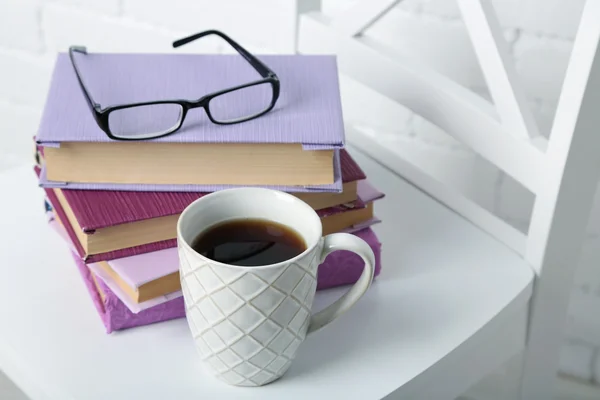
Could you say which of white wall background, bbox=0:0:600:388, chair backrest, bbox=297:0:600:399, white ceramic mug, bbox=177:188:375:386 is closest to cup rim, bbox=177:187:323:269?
white ceramic mug, bbox=177:188:375:386

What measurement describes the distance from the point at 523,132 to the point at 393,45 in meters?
0.30

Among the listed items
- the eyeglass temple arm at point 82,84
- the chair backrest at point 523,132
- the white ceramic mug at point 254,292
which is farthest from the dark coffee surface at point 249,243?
the chair backrest at point 523,132

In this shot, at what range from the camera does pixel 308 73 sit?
595mm

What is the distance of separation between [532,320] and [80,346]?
1.17 ft

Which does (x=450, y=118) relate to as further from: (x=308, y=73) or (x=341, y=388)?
(x=341, y=388)

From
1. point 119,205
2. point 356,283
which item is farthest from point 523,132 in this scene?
point 119,205

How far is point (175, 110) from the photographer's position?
54 cm

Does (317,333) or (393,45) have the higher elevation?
(393,45)

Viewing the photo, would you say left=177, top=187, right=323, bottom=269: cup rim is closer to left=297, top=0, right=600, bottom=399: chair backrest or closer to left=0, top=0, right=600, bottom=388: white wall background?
left=297, top=0, right=600, bottom=399: chair backrest

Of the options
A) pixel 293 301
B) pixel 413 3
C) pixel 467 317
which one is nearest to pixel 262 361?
pixel 293 301

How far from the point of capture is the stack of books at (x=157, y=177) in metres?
0.50

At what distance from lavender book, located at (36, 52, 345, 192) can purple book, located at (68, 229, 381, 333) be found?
0.20ft

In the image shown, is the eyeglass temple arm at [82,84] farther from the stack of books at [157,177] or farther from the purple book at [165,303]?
the purple book at [165,303]

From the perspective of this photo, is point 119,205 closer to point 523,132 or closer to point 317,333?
point 317,333
